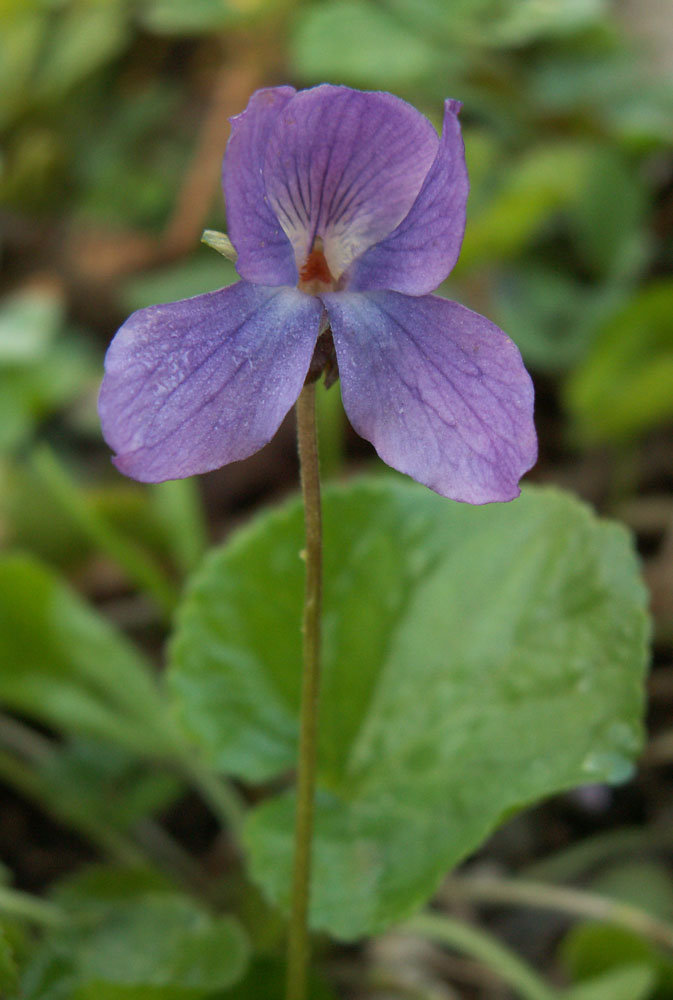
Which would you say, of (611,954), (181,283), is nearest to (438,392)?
(611,954)

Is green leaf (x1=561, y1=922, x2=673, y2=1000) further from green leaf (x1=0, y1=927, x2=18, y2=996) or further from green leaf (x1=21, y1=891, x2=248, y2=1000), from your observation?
green leaf (x1=0, y1=927, x2=18, y2=996)

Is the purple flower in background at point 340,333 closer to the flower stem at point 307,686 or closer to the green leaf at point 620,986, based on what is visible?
the flower stem at point 307,686

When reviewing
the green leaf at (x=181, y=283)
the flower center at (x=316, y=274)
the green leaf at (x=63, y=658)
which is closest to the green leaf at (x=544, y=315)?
the green leaf at (x=181, y=283)

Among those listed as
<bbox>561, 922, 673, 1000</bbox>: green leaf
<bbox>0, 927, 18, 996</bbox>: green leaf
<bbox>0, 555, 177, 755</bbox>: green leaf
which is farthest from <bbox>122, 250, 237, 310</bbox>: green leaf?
<bbox>0, 927, 18, 996</bbox>: green leaf

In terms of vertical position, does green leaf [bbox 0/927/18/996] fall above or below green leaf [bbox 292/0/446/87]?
below

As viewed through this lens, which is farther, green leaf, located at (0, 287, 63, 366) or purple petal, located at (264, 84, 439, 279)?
green leaf, located at (0, 287, 63, 366)

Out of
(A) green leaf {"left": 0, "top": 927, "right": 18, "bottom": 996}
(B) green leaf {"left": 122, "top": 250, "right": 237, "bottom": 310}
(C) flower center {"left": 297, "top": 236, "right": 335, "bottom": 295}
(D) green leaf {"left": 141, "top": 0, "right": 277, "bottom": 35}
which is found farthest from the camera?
(D) green leaf {"left": 141, "top": 0, "right": 277, "bottom": 35}

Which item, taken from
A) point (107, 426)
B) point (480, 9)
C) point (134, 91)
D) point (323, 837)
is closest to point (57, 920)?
point (323, 837)
